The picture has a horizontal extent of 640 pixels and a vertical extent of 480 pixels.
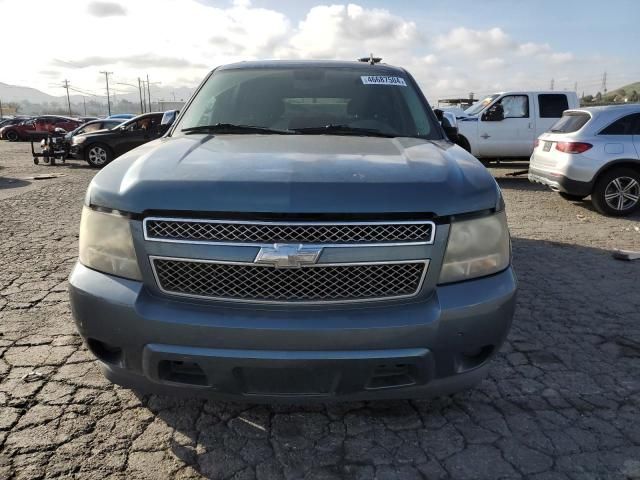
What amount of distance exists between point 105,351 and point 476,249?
168 centimetres

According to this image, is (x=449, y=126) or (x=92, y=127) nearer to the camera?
(x=449, y=126)

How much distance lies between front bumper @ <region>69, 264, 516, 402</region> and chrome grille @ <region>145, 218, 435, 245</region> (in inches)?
10.4

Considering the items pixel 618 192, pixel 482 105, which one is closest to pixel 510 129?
pixel 482 105

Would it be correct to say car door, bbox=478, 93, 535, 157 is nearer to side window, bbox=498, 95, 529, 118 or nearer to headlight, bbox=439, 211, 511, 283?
side window, bbox=498, 95, 529, 118

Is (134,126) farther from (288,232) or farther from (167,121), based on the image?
(288,232)

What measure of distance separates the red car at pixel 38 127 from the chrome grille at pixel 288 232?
34444 millimetres

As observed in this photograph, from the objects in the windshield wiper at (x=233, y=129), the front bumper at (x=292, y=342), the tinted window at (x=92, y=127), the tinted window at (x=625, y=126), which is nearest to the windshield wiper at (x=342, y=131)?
the windshield wiper at (x=233, y=129)

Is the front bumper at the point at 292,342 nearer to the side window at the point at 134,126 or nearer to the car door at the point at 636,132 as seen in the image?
the car door at the point at 636,132

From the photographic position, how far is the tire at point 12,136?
3561 cm

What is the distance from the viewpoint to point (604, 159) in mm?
7879

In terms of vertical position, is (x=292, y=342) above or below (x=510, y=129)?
below

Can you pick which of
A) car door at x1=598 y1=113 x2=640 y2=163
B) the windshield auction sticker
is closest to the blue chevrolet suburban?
the windshield auction sticker

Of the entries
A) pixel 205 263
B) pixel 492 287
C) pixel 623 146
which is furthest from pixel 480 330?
pixel 623 146

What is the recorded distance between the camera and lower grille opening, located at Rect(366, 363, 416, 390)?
2055 mm
